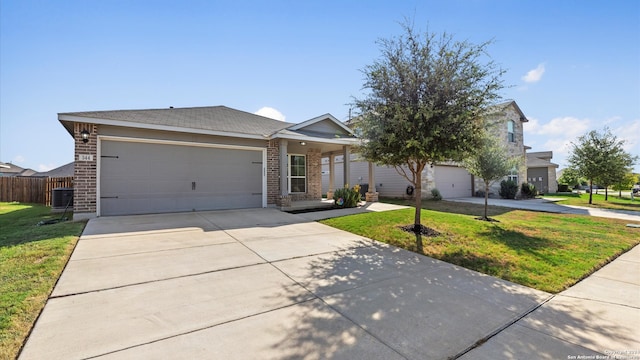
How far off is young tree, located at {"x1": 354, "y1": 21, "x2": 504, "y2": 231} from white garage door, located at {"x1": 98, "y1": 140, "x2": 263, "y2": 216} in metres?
6.01

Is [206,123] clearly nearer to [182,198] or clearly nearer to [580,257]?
[182,198]

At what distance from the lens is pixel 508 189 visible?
1881 centimetres

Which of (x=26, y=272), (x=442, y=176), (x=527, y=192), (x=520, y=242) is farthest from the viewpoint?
(x=527, y=192)

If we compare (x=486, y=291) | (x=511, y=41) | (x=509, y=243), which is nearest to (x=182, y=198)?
(x=486, y=291)

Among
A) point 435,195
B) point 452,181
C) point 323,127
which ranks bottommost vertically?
point 435,195

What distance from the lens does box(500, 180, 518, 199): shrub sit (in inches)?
739

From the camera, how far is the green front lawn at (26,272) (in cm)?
243

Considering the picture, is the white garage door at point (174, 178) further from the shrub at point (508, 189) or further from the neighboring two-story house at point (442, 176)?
the shrub at point (508, 189)

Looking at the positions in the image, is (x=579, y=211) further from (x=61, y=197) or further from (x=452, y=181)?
(x=61, y=197)

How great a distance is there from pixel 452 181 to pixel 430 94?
13.8 metres

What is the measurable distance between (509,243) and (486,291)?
3.34 meters

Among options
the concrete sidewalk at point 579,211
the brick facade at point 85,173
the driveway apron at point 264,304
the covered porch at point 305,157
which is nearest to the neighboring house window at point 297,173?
the covered porch at point 305,157

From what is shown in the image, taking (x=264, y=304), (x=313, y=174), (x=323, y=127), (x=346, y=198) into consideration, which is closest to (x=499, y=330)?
(x=264, y=304)

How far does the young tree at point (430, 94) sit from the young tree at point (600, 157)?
51.9 ft
